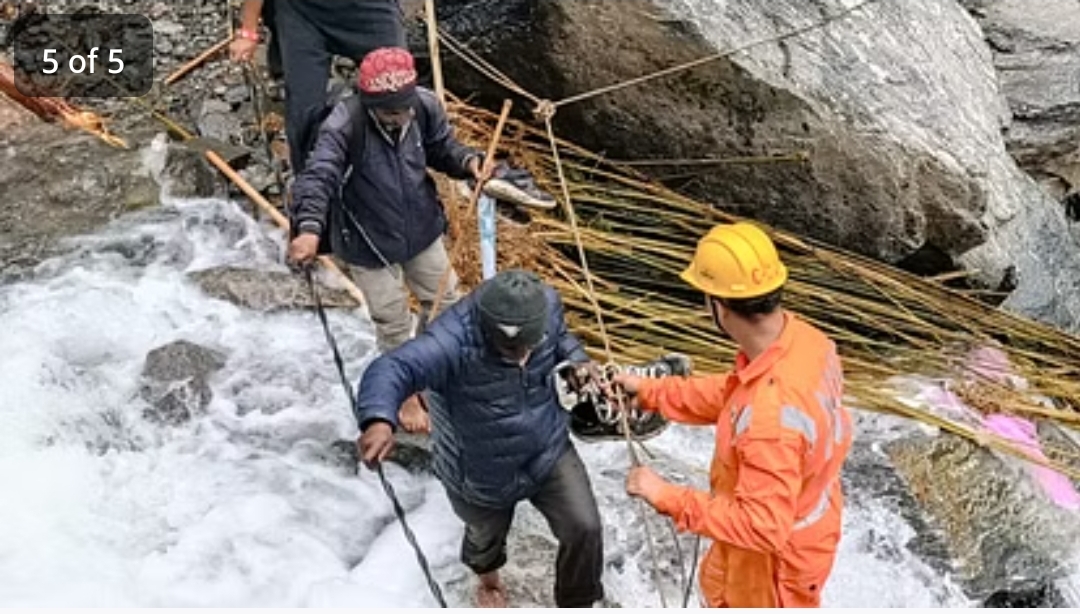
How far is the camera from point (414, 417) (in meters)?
5.03

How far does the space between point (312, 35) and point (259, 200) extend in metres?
1.08

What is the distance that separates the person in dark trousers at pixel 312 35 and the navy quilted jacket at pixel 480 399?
1.81 m

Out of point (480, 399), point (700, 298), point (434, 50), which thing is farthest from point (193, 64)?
point (480, 399)

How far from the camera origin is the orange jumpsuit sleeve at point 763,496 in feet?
10.6

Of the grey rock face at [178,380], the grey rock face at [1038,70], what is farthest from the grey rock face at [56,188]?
the grey rock face at [1038,70]

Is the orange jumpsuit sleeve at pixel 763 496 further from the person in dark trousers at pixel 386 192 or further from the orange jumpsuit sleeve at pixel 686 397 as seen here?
the person in dark trousers at pixel 386 192

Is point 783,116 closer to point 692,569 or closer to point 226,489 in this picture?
point 692,569

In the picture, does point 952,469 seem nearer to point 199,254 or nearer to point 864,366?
point 864,366

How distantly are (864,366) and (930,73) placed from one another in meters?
1.71

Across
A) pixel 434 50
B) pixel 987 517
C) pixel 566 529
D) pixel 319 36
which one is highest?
pixel 319 36

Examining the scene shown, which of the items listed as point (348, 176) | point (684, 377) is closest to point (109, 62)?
point (348, 176)

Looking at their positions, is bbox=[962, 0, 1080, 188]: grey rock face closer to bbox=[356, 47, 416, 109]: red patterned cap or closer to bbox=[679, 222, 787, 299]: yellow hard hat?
bbox=[356, 47, 416, 109]: red patterned cap

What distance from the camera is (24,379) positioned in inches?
213

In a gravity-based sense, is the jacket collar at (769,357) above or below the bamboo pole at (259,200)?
above
